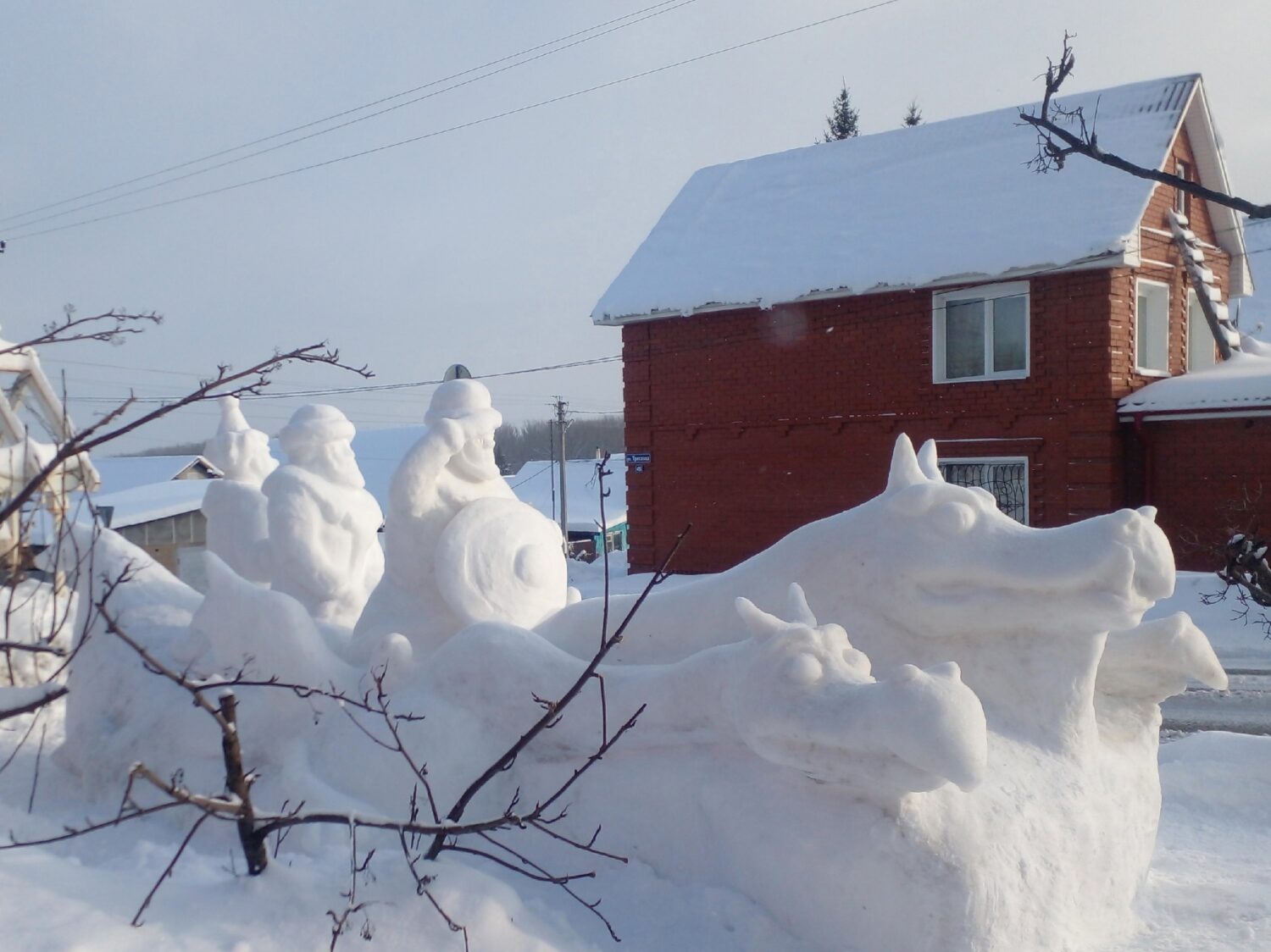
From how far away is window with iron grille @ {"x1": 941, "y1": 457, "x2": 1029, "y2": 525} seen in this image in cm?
1370

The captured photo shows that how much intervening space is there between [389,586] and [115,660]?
49.5 inches

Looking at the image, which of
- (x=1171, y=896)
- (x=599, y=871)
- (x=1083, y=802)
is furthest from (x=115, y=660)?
(x=1171, y=896)

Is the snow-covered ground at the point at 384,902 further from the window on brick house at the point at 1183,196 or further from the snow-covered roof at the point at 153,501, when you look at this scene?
the window on brick house at the point at 1183,196

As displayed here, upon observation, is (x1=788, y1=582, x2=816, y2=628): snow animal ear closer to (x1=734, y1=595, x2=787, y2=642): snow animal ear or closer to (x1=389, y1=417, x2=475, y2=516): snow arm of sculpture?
(x1=734, y1=595, x2=787, y2=642): snow animal ear

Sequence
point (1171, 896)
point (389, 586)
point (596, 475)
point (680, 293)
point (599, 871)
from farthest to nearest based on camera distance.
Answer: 1. point (680, 293)
2. point (389, 586)
3. point (1171, 896)
4. point (599, 871)
5. point (596, 475)

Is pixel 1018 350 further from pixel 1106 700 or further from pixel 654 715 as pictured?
pixel 654 715

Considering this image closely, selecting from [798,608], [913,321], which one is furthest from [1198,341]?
[798,608]

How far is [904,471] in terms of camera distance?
12.0 ft

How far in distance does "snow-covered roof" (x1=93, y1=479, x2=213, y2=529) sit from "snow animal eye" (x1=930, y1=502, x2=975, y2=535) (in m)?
13.6

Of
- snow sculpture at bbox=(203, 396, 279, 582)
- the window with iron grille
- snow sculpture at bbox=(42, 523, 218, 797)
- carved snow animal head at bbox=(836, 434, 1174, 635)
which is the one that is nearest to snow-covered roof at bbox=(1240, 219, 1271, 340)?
the window with iron grille

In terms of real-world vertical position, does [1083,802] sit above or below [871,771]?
below

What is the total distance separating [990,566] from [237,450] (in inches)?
198

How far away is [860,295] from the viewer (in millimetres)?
14500

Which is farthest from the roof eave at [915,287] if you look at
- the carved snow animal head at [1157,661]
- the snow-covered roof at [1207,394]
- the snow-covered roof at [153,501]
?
the carved snow animal head at [1157,661]
